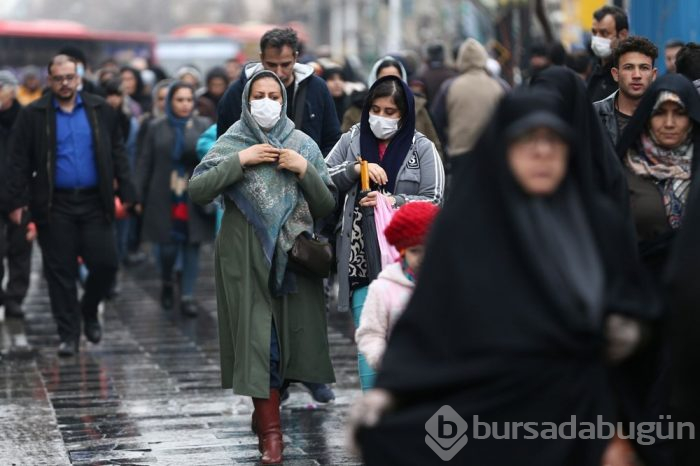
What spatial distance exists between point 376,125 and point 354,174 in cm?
26

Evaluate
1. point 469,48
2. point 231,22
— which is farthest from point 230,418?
point 231,22

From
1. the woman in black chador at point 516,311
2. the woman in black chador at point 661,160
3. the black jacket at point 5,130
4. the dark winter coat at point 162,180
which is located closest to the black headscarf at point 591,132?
the woman in black chador at point 661,160

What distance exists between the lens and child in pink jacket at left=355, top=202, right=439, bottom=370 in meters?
6.21

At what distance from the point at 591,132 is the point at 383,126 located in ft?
4.80

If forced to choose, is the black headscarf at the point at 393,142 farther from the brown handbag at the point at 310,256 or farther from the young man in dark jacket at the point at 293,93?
the young man in dark jacket at the point at 293,93

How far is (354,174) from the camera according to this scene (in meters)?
8.16

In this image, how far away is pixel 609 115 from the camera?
26.8 ft

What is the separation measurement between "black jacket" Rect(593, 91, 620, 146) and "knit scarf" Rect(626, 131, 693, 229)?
21.8 inches

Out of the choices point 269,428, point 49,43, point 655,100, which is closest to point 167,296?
point 269,428

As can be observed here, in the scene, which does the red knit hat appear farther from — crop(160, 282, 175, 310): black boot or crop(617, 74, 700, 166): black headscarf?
crop(160, 282, 175, 310): black boot

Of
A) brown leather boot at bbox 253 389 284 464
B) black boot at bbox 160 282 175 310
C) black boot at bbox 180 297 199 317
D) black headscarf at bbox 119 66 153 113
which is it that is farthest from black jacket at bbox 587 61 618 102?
black headscarf at bbox 119 66 153 113

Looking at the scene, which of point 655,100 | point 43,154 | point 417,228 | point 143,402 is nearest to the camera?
point 417,228

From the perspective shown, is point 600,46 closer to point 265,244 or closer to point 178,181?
point 265,244

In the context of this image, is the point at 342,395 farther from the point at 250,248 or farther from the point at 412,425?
the point at 412,425
